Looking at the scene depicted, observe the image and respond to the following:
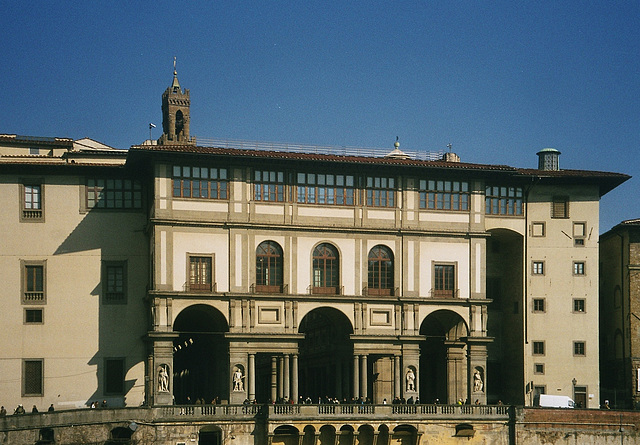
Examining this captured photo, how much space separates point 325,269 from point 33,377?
19019 mm

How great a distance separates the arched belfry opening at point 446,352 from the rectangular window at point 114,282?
19.5 meters

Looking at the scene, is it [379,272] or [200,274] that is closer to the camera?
[200,274]

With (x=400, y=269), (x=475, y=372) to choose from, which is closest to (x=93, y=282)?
(x=400, y=269)

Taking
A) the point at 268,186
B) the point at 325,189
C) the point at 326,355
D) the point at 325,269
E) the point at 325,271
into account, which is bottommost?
the point at 326,355

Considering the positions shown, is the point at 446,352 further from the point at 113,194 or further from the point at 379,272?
the point at 113,194

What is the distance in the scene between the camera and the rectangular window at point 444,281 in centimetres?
7362

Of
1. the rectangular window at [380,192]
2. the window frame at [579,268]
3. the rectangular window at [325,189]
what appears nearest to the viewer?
the rectangular window at [325,189]

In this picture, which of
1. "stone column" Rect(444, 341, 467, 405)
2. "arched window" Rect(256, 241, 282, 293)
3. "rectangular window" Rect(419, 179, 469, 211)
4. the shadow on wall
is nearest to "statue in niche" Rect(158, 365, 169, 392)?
the shadow on wall

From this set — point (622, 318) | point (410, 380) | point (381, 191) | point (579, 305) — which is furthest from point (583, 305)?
point (381, 191)

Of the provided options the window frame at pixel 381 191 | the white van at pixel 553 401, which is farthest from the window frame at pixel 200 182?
the white van at pixel 553 401

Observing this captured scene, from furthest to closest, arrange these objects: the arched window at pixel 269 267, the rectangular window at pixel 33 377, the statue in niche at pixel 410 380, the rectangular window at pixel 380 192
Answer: the rectangular window at pixel 380 192 < the statue in niche at pixel 410 380 < the arched window at pixel 269 267 < the rectangular window at pixel 33 377

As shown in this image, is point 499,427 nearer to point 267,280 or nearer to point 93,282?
point 267,280

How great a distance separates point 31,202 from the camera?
236ft

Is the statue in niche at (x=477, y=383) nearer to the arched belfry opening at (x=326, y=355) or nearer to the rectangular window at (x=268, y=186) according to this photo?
the arched belfry opening at (x=326, y=355)
